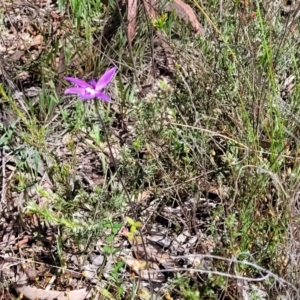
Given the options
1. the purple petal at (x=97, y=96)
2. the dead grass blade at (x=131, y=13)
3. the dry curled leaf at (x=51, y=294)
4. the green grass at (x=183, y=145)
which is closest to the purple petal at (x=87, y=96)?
the purple petal at (x=97, y=96)

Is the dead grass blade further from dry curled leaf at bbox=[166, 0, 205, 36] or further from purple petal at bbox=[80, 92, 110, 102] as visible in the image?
purple petal at bbox=[80, 92, 110, 102]

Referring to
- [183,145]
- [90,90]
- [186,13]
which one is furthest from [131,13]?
[90,90]

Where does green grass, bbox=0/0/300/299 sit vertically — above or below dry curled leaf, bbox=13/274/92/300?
above

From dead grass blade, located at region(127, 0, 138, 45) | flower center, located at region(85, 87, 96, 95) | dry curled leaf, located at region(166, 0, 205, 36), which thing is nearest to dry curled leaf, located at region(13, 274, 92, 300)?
flower center, located at region(85, 87, 96, 95)

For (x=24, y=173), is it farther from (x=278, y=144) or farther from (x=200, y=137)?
(x=278, y=144)

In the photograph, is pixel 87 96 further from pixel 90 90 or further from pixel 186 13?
pixel 186 13

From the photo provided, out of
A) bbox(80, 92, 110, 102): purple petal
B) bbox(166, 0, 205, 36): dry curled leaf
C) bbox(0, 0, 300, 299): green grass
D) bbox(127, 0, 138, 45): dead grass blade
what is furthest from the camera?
bbox(166, 0, 205, 36): dry curled leaf

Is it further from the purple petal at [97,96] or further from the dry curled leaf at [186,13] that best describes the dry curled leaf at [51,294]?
the dry curled leaf at [186,13]

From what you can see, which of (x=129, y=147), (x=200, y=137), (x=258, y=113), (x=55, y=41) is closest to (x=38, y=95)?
(x=55, y=41)
